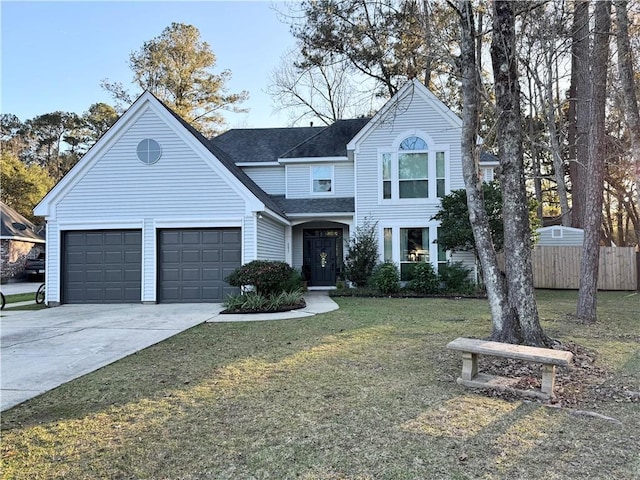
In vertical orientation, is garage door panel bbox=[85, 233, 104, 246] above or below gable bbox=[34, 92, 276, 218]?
below

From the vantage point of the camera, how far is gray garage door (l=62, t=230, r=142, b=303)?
12.8 m

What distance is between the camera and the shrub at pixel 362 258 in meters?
15.1

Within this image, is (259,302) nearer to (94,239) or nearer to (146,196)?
(146,196)

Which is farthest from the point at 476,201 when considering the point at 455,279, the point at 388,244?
the point at 388,244

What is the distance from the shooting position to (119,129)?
1273 centimetres

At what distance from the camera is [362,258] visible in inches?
595

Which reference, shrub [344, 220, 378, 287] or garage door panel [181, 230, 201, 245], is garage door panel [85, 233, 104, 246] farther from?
shrub [344, 220, 378, 287]

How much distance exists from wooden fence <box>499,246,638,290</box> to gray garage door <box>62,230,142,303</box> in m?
14.2

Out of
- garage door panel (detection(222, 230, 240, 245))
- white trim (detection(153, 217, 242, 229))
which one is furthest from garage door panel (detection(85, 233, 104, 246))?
garage door panel (detection(222, 230, 240, 245))

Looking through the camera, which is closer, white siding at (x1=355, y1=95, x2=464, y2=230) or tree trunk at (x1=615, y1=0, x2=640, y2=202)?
tree trunk at (x1=615, y1=0, x2=640, y2=202)

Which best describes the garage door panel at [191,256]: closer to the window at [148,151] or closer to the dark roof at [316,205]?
the window at [148,151]

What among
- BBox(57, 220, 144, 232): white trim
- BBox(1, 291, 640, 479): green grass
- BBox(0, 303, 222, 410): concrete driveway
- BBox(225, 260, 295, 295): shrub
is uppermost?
BBox(57, 220, 144, 232): white trim

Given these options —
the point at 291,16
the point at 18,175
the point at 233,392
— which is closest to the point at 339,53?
the point at 291,16

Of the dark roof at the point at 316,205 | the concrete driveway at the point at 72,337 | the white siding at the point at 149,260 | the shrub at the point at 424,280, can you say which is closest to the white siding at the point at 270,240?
the dark roof at the point at 316,205
